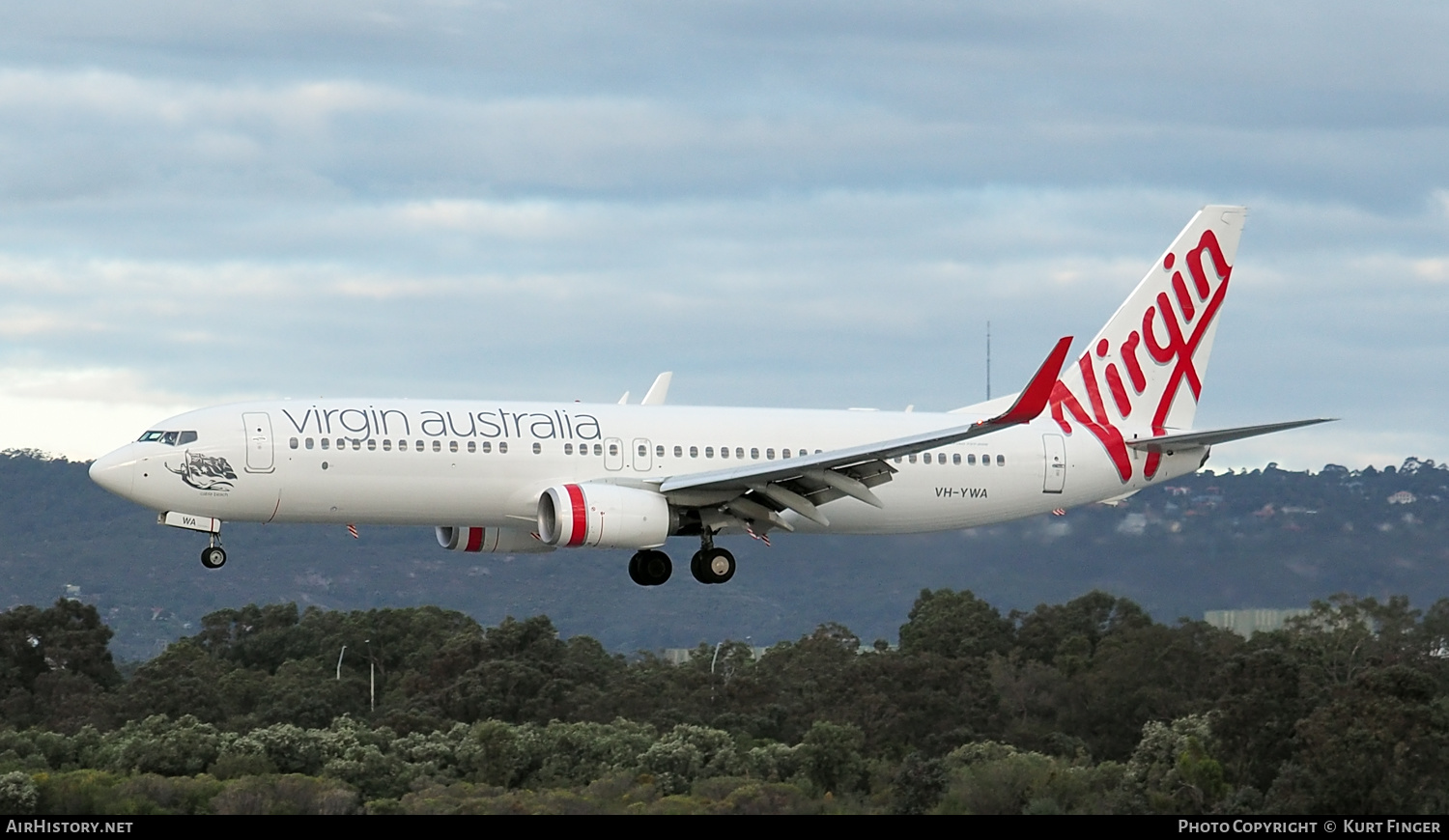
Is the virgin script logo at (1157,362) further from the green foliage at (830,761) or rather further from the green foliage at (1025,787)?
the green foliage at (830,761)

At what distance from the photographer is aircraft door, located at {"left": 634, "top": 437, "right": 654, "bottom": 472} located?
163 ft

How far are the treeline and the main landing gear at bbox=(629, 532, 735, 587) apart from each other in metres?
18.3

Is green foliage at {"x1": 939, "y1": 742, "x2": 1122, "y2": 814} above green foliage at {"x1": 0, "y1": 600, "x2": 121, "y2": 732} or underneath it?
underneath

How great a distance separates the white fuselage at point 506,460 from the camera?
1853 inches

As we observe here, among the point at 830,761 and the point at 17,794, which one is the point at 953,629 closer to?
the point at 830,761

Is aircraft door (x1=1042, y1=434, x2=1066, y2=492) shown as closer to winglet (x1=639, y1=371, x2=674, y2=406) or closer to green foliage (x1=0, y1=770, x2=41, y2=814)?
winglet (x1=639, y1=371, x2=674, y2=406)

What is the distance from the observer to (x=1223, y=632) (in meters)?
92.6

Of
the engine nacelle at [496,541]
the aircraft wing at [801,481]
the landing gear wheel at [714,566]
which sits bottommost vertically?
the landing gear wheel at [714,566]

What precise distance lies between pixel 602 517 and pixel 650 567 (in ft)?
13.3

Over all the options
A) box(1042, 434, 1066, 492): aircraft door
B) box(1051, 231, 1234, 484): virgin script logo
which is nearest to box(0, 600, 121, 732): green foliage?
box(1051, 231, 1234, 484): virgin script logo

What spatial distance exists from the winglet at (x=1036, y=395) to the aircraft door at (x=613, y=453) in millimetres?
9412

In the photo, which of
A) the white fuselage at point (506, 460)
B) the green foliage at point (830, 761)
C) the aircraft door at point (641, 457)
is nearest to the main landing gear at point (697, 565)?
the white fuselage at point (506, 460)

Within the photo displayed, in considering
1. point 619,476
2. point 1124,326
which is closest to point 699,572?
point 619,476

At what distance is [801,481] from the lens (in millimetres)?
49438
